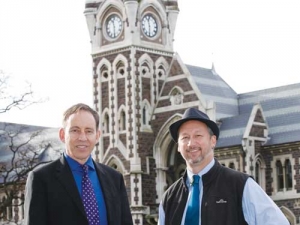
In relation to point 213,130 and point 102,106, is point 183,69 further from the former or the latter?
point 213,130

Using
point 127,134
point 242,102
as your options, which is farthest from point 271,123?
point 127,134

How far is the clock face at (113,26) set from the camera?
47.4 m

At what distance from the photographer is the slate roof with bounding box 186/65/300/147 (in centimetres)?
4384

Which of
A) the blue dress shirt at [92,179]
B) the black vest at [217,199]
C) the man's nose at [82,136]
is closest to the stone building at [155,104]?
the black vest at [217,199]

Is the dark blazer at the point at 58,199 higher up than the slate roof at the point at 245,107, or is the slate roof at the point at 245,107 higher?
the slate roof at the point at 245,107

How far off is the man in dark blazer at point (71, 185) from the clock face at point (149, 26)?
38936mm

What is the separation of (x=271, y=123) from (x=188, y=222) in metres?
36.8

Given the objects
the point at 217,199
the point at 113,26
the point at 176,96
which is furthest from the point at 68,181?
the point at 113,26

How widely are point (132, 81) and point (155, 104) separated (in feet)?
5.41

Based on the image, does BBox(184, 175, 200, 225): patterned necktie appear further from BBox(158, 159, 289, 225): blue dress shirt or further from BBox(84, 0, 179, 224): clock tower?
BBox(84, 0, 179, 224): clock tower

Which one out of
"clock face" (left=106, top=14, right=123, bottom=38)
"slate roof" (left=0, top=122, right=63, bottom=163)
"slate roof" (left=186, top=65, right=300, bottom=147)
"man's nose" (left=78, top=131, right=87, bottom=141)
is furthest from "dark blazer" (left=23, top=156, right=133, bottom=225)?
"slate roof" (left=0, top=122, right=63, bottom=163)

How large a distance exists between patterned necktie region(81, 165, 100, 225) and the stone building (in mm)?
35195

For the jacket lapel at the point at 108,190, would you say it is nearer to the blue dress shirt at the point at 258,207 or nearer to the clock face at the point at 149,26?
the blue dress shirt at the point at 258,207

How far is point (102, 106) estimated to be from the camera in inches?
1865
